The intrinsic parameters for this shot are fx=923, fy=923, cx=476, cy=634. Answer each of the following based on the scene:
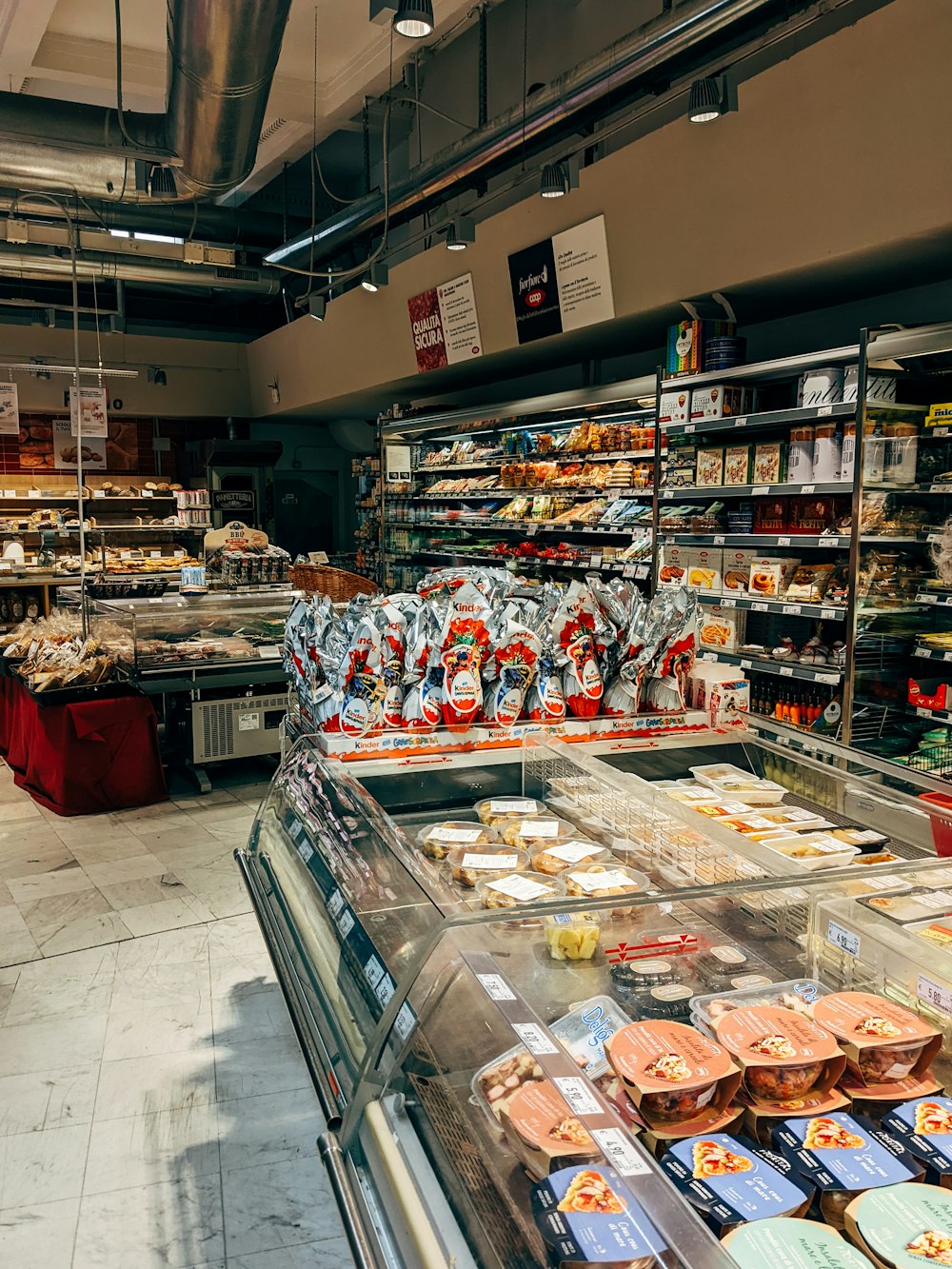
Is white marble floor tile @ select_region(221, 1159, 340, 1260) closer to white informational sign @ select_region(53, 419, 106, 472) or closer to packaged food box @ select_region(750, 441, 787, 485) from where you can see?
packaged food box @ select_region(750, 441, 787, 485)

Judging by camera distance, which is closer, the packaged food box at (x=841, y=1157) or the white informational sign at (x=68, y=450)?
the packaged food box at (x=841, y=1157)

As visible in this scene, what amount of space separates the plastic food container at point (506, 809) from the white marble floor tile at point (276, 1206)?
39.5 inches

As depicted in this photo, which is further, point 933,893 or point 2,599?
point 2,599

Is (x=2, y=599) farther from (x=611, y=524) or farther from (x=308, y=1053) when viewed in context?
(x=308, y=1053)

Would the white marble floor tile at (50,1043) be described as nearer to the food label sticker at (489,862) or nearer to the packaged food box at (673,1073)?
the food label sticker at (489,862)

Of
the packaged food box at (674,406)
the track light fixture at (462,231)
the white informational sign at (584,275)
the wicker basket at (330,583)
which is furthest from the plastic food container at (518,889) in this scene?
the track light fixture at (462,231)

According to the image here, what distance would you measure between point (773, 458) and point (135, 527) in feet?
30.3

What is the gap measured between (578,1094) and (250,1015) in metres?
2.25

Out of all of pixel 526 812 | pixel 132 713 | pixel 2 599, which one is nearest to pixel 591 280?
pixel 132 713

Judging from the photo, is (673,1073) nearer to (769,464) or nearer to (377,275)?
(769,464)

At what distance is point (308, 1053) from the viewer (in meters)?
1.85

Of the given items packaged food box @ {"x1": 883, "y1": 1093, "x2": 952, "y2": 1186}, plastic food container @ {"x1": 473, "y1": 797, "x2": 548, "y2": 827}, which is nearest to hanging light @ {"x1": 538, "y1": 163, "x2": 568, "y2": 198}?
plastic food container @ {"x1": 473, "y1": 797, "x2": 548, "y2": 827}

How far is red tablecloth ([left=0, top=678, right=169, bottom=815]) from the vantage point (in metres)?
5.16

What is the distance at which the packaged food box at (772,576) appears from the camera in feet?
16.0
